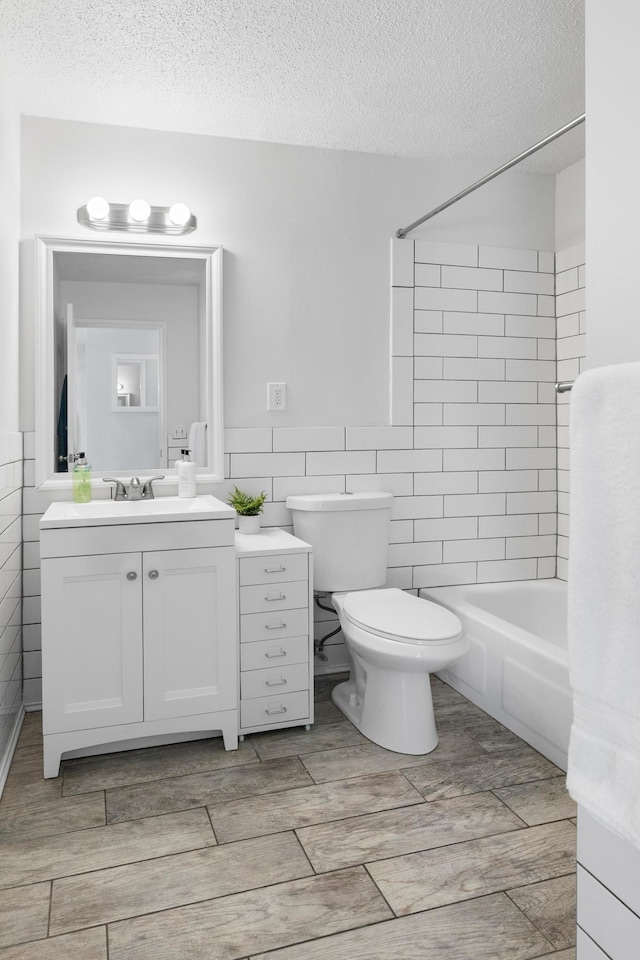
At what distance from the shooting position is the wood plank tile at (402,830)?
1.89 metres

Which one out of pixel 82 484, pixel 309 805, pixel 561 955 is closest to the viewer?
pixel 561 955

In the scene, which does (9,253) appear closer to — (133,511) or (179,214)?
(179,214)

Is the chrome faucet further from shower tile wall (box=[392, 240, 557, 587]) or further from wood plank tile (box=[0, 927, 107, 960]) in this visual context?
wood plank tile (box=[0, 927, 107, 960])

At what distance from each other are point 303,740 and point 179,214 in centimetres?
214

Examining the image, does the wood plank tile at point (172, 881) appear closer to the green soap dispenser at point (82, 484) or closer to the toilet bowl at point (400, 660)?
the toilet bowl at point (400, 660)

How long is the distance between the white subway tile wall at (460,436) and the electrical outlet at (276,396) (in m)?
0.11

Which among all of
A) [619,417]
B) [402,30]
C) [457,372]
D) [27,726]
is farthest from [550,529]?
[619,417]

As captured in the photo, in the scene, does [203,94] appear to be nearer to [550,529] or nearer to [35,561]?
[35,561]

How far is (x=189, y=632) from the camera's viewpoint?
2.43m

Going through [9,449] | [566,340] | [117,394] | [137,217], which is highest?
[137,217]

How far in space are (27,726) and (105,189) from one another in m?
2.16

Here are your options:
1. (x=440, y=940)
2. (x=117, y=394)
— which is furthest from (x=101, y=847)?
(x=117, y=394)

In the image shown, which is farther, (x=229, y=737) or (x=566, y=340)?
(x=566, y=340)

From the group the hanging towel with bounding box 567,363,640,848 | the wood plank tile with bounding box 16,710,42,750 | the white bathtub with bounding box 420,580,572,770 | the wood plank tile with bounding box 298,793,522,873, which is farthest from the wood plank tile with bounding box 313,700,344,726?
the hanging towel with bounding box 567,363,640,848
